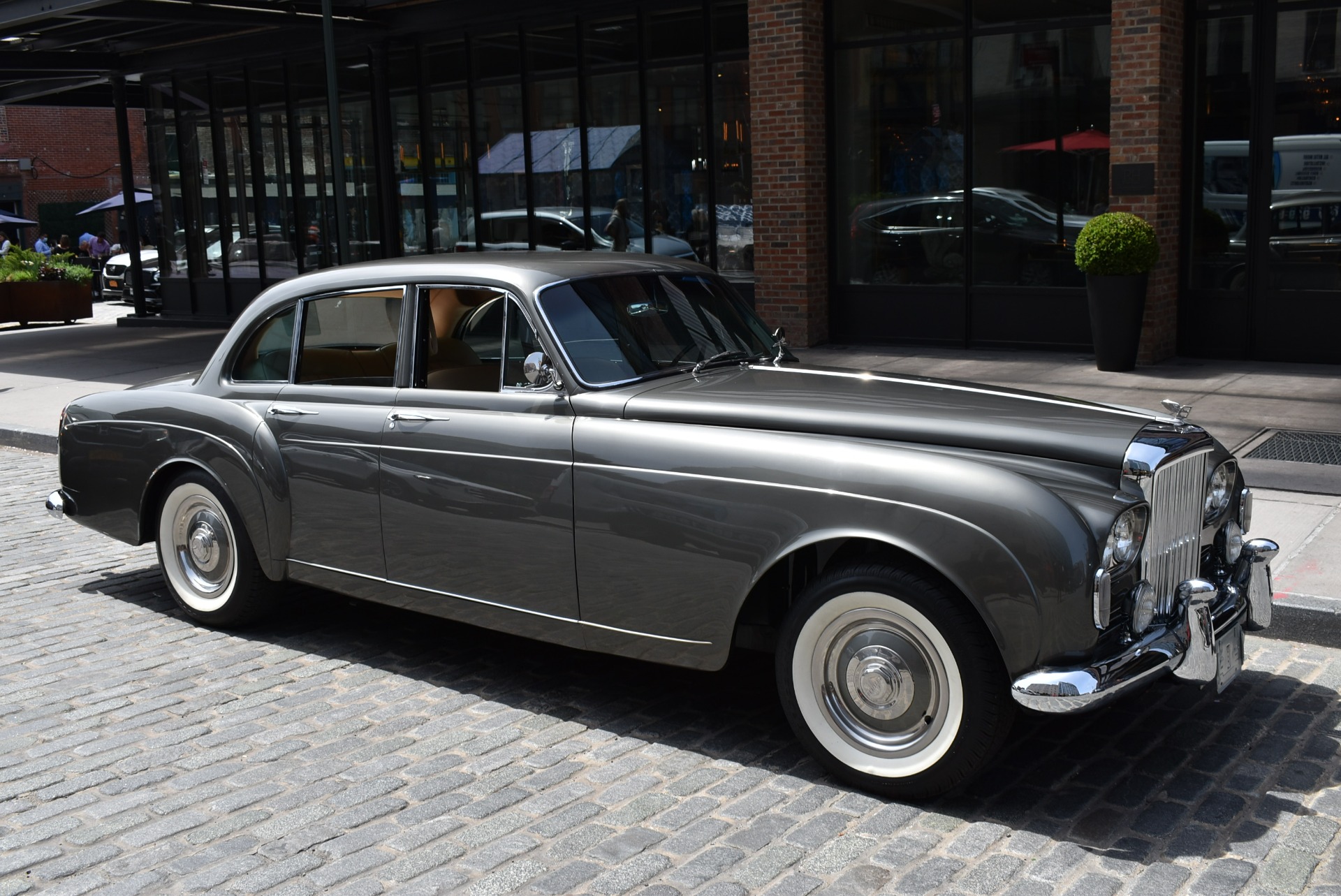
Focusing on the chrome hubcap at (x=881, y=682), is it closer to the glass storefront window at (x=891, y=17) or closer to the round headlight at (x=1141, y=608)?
the round headlight at (x=1141, y=608)

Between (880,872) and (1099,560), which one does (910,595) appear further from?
(880,872)

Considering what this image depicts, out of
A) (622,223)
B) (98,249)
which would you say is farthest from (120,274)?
(622,223)

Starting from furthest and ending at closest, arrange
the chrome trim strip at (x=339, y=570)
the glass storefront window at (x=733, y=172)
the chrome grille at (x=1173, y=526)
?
the glass storefront window at (x=733, y=172) < the chrome trim strip at (x=339, y=570) < the chrome grille at (x=1173, y=526)

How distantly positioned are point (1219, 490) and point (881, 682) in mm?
1397

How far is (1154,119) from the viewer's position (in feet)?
37.4

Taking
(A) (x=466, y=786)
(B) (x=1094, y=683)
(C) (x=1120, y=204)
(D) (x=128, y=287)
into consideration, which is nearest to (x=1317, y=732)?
(B) (x=1094, y=683)

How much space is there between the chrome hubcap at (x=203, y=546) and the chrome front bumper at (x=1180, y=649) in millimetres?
3775

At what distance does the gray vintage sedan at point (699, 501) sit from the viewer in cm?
379

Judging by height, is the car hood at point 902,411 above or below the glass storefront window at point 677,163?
below

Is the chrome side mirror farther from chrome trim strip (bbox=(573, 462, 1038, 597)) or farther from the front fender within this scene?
the front fender

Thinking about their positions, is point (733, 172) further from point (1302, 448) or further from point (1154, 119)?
point (1302, 448)

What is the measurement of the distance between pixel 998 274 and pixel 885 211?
1483mm

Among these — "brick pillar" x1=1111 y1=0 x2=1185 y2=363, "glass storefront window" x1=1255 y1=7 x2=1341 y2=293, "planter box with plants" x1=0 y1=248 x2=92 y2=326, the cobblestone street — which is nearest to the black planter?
"brick pillar" x1=1111 y1=0 x2=1185 y2=363

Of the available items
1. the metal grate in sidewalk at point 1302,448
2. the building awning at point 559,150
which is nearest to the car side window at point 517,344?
the metal grate in sidewalk at point 1302,448
